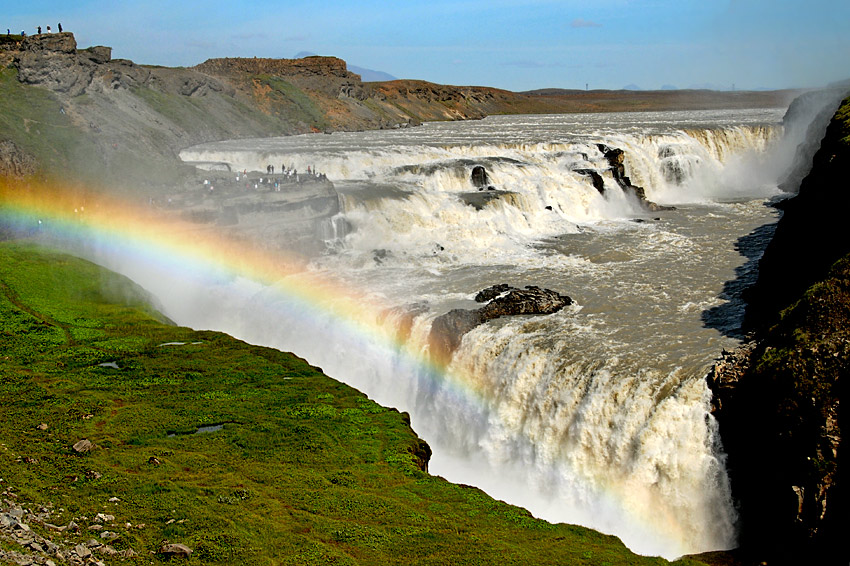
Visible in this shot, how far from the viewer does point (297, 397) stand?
2402cm

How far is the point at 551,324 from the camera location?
28812mm

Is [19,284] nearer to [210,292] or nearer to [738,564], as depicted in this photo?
[210,292]

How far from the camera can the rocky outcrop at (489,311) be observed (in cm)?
2883

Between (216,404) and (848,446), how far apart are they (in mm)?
16925

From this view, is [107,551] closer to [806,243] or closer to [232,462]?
[232,462]

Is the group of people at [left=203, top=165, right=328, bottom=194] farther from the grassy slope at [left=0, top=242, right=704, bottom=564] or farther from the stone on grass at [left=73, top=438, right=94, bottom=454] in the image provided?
the stone on grass at [left=73, top=438, right=94, bottom=454]

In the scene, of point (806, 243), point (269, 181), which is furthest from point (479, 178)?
point (806, 243)

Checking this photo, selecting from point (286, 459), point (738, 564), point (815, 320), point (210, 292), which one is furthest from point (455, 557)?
point (210, 292)

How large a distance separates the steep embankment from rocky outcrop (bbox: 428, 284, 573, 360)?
25.7ft

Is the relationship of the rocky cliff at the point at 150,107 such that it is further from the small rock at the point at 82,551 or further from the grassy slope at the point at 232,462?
the small rock at the point at 82,551

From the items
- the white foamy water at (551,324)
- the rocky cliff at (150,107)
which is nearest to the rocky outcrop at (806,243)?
the white foamy water at (551,324)

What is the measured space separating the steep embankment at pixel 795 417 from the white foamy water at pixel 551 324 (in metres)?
0.72

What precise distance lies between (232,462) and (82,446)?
3.53 m

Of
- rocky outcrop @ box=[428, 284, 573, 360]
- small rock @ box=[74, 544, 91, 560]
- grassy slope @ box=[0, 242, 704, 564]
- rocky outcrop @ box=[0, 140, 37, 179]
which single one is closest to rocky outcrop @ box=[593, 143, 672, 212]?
rocky outcrop @ box=[428, 284, 573, 360]
